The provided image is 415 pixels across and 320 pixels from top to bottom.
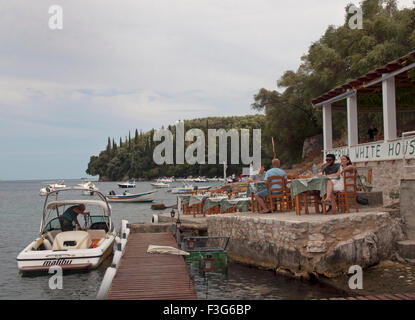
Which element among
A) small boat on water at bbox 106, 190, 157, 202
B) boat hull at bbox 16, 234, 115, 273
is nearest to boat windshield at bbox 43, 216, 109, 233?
boat hull at bbox 16, 234, 115, 273

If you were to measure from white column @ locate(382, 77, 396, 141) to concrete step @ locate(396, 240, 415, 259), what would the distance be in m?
5.55

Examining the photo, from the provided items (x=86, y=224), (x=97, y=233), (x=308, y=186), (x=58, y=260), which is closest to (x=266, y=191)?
(x=308, y=186)

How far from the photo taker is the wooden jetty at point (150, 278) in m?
6.72

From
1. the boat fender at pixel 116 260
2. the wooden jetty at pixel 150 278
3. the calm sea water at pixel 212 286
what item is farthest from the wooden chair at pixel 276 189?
the boat fender at pixel 116 260

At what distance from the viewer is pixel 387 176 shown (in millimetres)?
13195

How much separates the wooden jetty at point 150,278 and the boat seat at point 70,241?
1.59m

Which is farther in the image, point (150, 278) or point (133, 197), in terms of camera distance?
point (133, 197)

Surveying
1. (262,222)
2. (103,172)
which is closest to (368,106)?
A: (262,222)

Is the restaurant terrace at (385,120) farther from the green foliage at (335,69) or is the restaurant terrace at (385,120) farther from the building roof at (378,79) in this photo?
the green foliage at (335,69)

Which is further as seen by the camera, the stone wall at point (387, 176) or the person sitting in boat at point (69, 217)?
the person sitting in boat at point (69, 217)

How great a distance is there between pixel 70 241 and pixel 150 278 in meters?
4.90

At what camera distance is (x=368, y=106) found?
19.7 m

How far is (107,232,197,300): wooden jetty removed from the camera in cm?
672

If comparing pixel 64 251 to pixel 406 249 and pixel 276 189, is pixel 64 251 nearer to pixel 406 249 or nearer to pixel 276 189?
pixel 276 189
